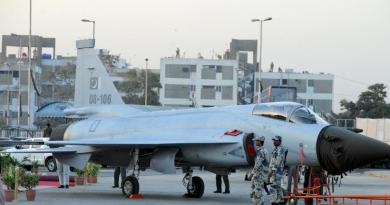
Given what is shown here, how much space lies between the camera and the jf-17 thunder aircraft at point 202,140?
17.9 m

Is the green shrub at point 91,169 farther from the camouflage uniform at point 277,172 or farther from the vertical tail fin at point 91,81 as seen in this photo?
the camouflage uniform at point 277,172

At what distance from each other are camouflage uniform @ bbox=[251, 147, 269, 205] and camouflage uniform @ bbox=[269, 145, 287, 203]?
0.51 feet

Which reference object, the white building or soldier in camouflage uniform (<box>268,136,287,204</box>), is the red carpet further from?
the white building

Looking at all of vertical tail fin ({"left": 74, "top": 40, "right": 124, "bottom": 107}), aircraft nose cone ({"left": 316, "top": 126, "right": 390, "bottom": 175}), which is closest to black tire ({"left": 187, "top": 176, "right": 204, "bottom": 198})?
aircraft nose cone ({"left": 316, "top": 126, "right": 390, "bottom": 175})

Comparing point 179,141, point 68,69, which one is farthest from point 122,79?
point 179,141

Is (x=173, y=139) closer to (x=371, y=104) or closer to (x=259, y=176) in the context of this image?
(x=259, y=176)

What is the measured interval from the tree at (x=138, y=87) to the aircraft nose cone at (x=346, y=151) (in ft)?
272

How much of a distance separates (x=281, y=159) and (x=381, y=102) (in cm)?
7027

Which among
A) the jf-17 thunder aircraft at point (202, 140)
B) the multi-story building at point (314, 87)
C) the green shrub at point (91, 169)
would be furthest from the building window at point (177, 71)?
the jf-17 thunder aircraft at point (202, 140)

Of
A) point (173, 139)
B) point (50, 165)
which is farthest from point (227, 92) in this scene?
point (173, 139)

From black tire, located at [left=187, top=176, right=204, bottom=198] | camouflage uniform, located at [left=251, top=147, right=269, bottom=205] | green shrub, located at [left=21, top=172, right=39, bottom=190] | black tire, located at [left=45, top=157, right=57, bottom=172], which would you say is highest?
camouflage uniform, located at [left=251, top=147, right=269, bottom=205]

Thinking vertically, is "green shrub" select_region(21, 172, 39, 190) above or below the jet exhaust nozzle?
below

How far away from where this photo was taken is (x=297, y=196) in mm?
16234

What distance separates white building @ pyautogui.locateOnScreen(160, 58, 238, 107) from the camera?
99.7m
